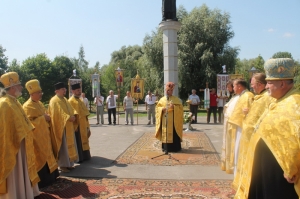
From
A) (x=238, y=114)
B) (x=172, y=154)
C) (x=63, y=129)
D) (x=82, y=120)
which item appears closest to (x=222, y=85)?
(x=172, y=154)

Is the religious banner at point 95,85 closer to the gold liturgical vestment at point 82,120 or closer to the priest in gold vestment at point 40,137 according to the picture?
the gold liturgical vestment at point 82,120

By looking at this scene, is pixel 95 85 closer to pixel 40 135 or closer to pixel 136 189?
pixel 40 135

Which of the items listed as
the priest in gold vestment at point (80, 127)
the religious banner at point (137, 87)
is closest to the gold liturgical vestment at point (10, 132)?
the priest in gold vestment at point (80, 127)

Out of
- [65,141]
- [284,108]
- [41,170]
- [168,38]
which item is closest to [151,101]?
[168,38]

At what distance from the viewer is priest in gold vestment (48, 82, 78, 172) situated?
19.9 ft

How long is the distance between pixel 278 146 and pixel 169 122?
5.77 m

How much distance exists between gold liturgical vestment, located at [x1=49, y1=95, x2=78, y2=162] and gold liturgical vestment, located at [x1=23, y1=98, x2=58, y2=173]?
0.54 meters

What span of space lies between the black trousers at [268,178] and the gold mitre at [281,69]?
0.61 m

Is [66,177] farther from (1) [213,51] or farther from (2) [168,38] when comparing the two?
(1) [213,51]

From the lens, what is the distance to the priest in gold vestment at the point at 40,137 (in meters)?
5.12

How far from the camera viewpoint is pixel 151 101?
1498 centimetres

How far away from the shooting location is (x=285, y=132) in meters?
2.30

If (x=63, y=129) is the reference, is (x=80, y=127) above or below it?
below

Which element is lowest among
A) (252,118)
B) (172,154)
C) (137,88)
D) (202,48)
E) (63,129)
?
(172,154)
